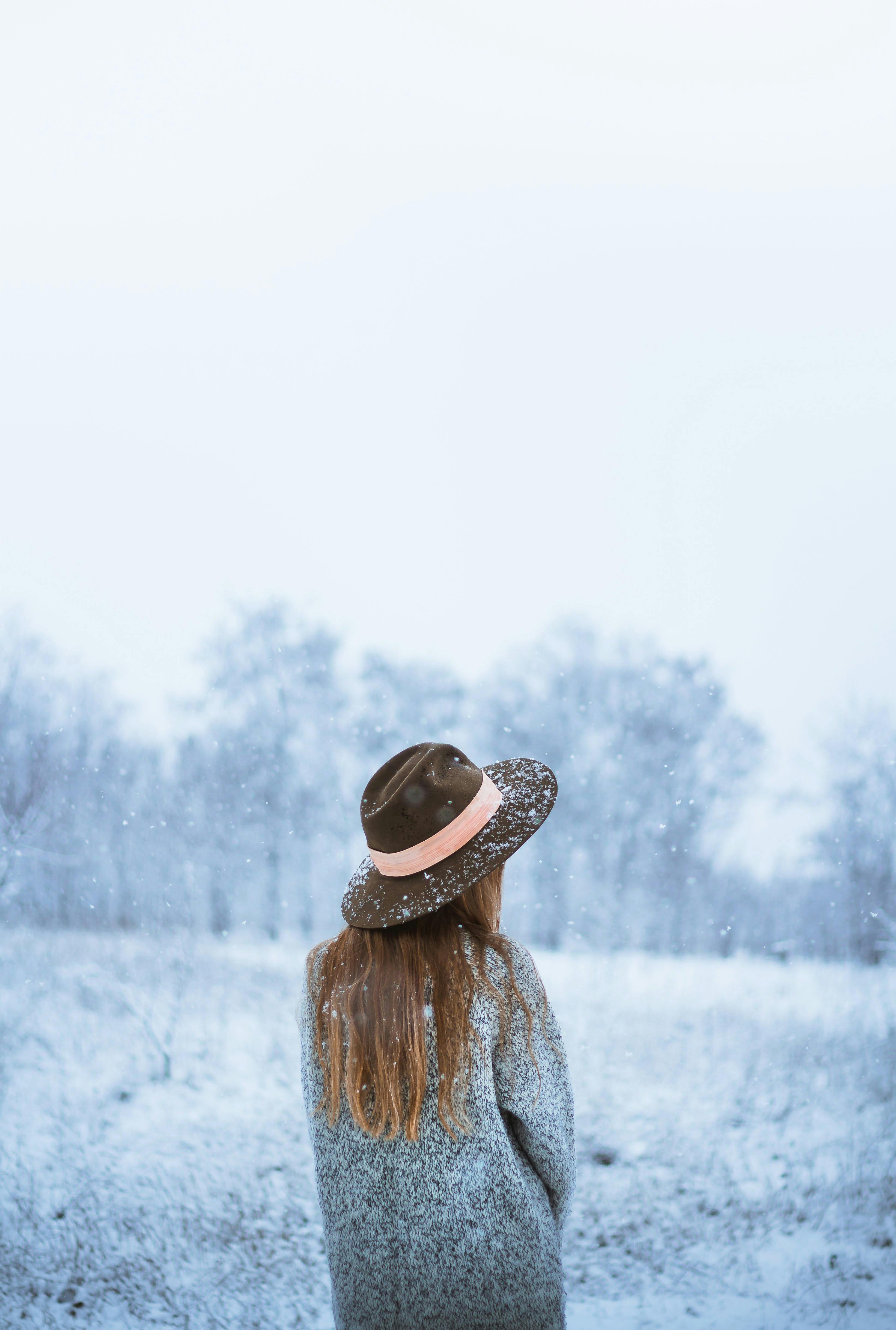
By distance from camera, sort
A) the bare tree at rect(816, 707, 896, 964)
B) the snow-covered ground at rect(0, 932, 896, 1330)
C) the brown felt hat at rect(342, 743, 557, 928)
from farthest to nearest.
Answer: the bare tree at rect(816, 707, 896, 964) < the snow-covered ground at rect(0, 932, 896, 1330) < the brown felt hat at rect(342, 743, 557, 928)

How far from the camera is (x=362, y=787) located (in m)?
2.20

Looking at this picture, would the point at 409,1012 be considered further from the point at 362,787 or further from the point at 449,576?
the point at 449,576

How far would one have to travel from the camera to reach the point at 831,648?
2137mm

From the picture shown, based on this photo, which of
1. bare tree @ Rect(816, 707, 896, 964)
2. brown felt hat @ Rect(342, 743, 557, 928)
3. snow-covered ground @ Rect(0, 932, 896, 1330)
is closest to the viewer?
brown felt hat @ Rect(342, 743, 557, 928)

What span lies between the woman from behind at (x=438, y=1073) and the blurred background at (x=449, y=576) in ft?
3.81

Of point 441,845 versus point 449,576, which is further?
point 449,576

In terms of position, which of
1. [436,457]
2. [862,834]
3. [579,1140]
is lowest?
Answer: [579,1140]

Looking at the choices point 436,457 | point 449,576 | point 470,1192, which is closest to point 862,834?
point 449,576

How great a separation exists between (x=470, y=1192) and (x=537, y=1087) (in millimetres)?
134

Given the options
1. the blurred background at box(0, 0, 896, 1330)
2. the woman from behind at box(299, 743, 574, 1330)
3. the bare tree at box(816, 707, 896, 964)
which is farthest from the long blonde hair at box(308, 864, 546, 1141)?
the bare tree at box(816, 707, 896, 964)

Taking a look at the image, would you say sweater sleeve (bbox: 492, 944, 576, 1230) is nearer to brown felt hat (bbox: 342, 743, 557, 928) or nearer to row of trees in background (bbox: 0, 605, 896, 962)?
brown felt hat (bbox: 342, 743, 557, 928)

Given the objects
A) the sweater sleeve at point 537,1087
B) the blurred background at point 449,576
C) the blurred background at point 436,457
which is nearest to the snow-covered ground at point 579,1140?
the blurred background at point 449,576

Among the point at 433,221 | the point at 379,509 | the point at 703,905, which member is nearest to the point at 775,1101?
the point at 703,905

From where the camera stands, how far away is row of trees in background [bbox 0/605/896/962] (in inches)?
83.2
